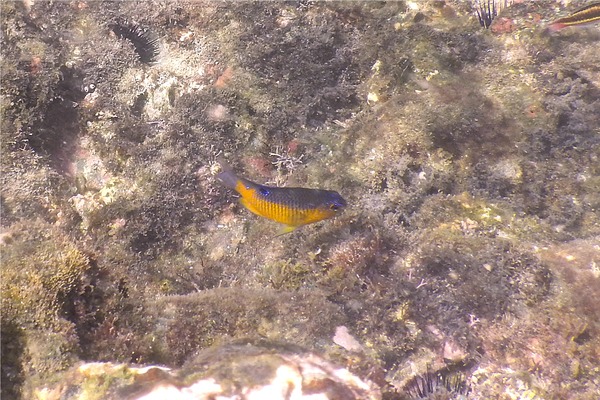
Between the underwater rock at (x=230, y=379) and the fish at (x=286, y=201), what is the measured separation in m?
0.92

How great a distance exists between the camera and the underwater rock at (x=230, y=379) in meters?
1.86

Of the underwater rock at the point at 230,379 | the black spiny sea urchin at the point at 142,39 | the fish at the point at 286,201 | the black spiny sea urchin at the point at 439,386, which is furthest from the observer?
the black spiny sea urchin at the point at 142,39

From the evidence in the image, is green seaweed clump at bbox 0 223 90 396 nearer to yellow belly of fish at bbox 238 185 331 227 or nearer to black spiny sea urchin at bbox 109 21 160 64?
yellow belly of fish at bbox 238 185 331 227

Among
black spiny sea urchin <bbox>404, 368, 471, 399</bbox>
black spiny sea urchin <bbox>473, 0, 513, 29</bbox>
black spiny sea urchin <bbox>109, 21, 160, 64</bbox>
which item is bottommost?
black spiny sea urchin <bbox>404, 368, 471, 399</bbox>

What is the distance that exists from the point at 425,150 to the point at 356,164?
758mm

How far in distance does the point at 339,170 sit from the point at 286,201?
1.76m

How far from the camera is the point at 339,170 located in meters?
4.32

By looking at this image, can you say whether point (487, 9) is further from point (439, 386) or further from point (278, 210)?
point (439, 386)

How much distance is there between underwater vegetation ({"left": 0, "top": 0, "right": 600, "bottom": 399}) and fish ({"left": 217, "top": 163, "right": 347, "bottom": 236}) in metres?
0.07

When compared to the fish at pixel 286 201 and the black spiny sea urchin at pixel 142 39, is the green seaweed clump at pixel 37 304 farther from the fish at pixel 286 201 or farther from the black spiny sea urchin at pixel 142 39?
the black spiny sea urchin at pixel 142 39

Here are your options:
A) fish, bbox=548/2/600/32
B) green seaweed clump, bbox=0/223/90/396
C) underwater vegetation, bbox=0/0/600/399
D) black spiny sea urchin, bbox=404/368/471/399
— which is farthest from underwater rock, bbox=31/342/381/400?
fish, bbox=548/2/600/32

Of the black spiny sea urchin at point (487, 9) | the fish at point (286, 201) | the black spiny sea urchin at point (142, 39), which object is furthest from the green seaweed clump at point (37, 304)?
the black spiny sea urchin at point (487, 9)

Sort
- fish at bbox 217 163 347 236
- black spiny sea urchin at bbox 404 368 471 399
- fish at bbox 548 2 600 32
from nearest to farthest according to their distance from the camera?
fish at bbox 217 163 347 236
black spiny sea urchin at bbox 404 368 471 399
fish at bbox 548 2 600 32

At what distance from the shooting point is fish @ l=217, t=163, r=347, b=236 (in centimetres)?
268
